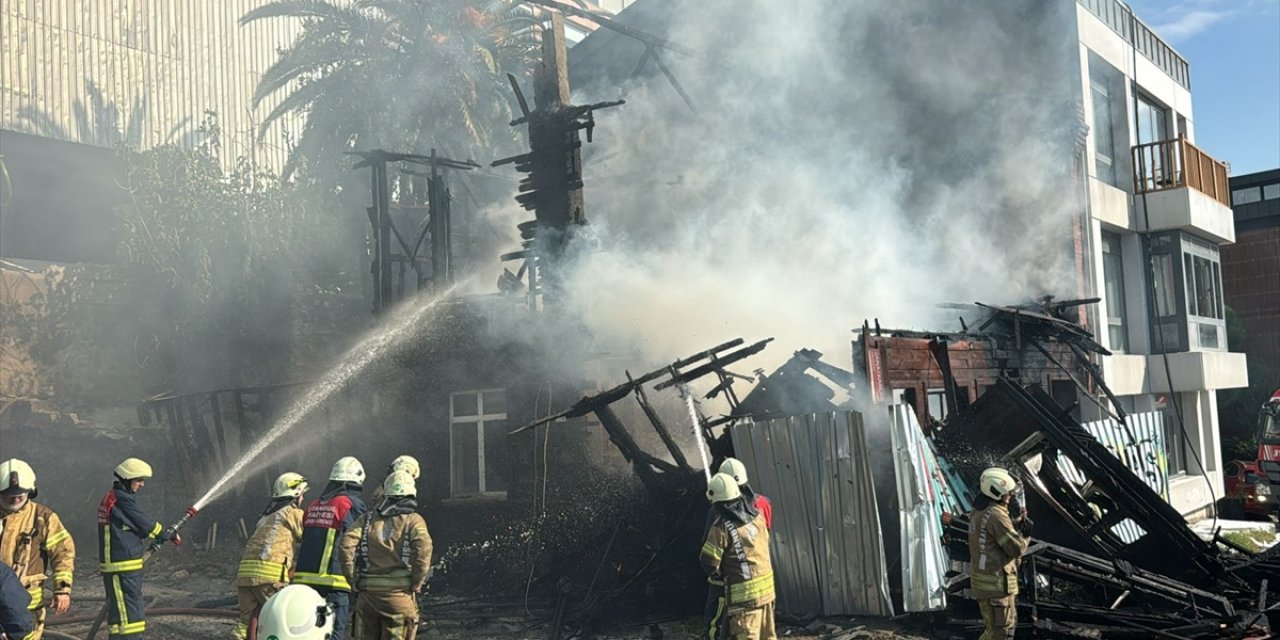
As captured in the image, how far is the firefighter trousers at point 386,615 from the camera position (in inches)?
257

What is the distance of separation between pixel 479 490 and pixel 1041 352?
7694 mm

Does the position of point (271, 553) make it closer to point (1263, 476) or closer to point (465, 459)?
point (465, 459)

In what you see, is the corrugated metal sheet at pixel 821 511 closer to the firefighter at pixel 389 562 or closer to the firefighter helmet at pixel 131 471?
the firefighter at pixel 389 562

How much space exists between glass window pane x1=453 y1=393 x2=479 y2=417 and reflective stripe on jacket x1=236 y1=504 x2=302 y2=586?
5.12 m

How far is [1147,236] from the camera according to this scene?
1764 cm

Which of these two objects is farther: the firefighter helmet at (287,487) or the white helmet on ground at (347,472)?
the firefighter helmet at (287,487)

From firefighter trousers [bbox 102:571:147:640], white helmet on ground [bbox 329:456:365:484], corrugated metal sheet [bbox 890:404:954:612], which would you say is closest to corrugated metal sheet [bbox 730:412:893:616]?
corrugated metal sheet [bbox 890:404:954:612]

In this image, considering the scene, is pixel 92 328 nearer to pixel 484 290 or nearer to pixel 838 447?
pixel 484 290

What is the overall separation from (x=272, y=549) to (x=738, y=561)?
11.0 feet

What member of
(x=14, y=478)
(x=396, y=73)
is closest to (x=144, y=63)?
(x=396, y=73)

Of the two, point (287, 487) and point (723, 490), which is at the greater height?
point (287, 487)

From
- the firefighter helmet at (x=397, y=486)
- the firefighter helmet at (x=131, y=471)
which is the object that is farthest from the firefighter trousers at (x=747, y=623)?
the firefighter helmet at (x=131, y=471)

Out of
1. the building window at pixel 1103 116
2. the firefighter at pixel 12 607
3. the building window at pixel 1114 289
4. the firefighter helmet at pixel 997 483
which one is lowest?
the firefighter at pixel 12 607

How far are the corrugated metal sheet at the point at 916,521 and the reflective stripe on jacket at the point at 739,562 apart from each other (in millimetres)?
2156
